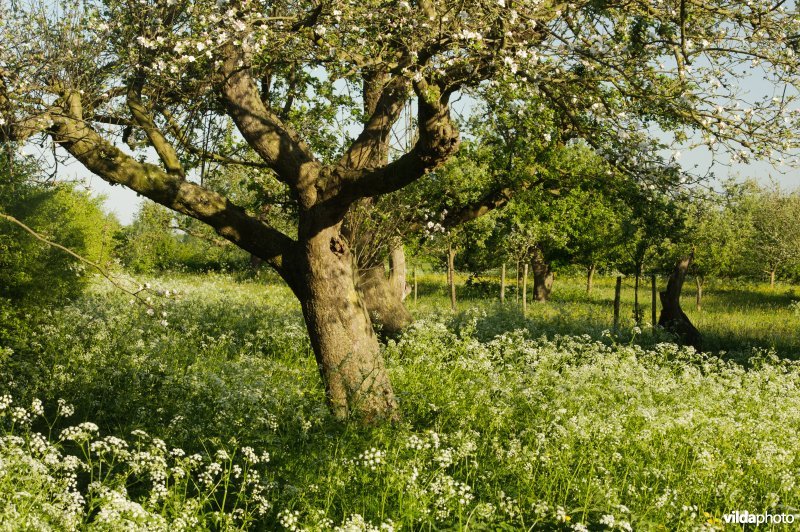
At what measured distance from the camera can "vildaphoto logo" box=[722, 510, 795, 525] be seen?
18.9 ft

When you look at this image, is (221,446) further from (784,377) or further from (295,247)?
(784,377)

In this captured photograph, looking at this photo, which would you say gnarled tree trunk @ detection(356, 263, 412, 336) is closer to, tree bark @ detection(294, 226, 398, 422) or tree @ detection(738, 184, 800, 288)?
tree bark @ detection(294, 226, 398, 422)

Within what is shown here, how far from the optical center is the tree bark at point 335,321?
852cm

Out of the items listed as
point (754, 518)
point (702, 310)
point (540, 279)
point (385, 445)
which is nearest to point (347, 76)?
point (385, 445)

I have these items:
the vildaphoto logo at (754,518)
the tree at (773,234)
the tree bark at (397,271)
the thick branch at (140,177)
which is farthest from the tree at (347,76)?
the tree at (773,234)

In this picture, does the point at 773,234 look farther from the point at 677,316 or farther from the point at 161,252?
the point at 161,252

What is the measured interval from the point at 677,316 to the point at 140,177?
49.7 feet

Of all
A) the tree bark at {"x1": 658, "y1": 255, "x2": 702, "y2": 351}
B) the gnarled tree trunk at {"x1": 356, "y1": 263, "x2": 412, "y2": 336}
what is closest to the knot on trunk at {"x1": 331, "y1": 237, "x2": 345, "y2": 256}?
the gnarled tree trunk at {"x1": 356, "y1": 263, "x2": 412, "y2": 336}

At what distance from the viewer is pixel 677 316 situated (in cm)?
1911

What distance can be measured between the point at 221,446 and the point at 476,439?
256 cm

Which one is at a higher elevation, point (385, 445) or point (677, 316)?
point (677, 316)

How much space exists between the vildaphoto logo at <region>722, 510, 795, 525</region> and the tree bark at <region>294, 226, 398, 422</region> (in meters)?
3.76

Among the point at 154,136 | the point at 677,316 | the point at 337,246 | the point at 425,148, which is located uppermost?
the point at 154,136

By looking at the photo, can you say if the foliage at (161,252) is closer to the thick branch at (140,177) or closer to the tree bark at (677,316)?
the tree bark at (677,316)
